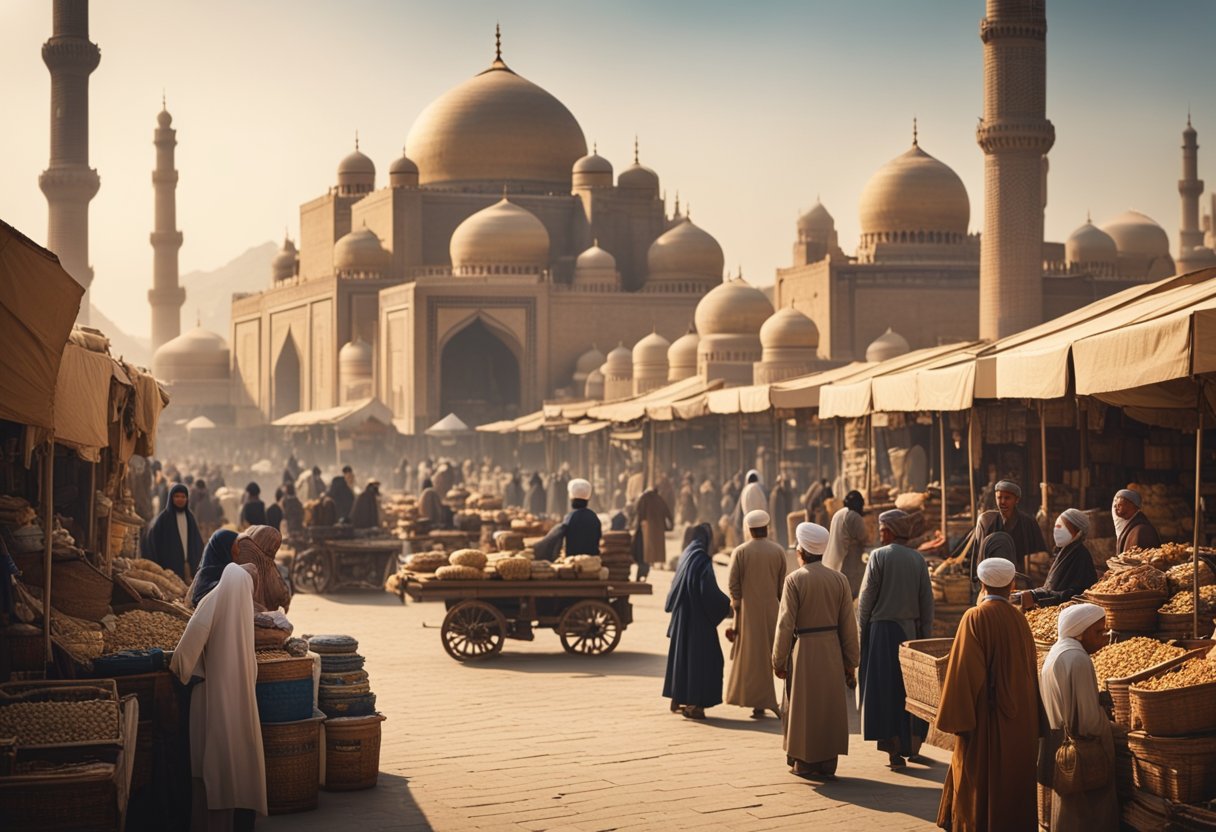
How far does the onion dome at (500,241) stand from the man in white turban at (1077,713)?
38005 millimetres

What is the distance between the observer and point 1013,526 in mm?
8516

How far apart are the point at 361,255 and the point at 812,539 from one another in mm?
39757

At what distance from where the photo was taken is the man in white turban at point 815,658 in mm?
6660

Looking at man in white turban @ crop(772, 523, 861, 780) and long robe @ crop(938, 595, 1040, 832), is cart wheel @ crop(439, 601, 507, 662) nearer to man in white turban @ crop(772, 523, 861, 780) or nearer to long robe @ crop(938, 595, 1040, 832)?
man in white turban @ crop(772, 523, 861, 780)

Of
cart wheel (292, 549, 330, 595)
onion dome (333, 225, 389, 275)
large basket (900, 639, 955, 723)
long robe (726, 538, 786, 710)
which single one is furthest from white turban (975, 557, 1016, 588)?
onion dome (333, 225, 389, 275)

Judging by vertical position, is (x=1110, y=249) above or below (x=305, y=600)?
above

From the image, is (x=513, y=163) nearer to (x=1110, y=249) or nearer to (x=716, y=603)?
(x=1110, y=249)

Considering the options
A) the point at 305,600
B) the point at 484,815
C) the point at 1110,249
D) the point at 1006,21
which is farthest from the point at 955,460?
the point at 1110,249

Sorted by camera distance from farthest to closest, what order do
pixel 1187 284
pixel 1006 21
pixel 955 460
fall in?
pixel 1006 21, pixel 955 460, pixel 1187 284

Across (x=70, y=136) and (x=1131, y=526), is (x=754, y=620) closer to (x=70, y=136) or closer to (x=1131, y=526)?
(x=1131, y=526)

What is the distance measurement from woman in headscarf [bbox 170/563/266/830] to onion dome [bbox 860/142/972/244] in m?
33.7

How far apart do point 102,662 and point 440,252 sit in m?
40.7

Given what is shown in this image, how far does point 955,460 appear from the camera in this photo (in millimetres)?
14047

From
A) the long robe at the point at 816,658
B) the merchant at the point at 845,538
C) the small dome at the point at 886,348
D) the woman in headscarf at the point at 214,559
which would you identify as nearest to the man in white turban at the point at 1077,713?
the long robe at the point at 816,658
